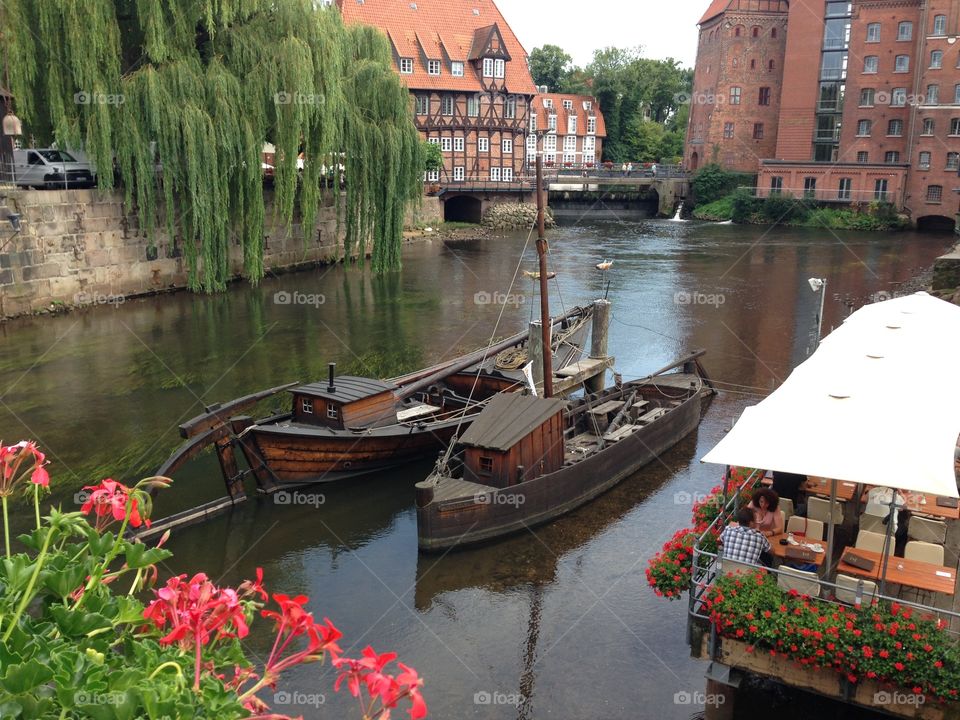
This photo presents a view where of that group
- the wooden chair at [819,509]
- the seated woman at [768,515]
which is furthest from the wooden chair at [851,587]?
the wooden chair at [819,509]

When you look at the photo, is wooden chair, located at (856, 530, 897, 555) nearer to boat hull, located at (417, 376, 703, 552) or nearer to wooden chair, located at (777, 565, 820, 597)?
wooden chair, located at (777, 565, 820, 597)

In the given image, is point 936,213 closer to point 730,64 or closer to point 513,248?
point 730,64

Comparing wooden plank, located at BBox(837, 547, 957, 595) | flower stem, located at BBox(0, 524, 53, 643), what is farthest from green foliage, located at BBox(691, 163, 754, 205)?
flower stem, located at BBox(0, 524, 53, 643)

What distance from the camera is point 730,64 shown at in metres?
70.8

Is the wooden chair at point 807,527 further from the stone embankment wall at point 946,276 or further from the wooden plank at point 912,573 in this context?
the stone embankment wall at point 946,276

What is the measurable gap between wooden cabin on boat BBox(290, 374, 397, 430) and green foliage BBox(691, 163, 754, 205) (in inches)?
2346

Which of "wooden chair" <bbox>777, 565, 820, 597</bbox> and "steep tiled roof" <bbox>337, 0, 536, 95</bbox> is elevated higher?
"steep tiled roof" <bbox>337, 0, 536, 95</bbox>

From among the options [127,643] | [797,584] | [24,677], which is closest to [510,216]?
[797,584]

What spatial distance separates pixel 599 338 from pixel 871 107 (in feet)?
163

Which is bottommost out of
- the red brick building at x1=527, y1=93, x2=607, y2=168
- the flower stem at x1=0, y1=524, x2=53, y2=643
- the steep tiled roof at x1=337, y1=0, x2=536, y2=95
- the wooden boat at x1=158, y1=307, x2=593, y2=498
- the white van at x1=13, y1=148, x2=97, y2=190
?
the wooden boat at x1=158, y1=307, x2=593, y2=498

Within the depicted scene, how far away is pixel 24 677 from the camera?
2.64 m

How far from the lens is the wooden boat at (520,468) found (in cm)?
1319

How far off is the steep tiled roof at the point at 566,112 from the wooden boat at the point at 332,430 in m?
67.3

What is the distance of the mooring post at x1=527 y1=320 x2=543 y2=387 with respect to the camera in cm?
1834
